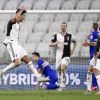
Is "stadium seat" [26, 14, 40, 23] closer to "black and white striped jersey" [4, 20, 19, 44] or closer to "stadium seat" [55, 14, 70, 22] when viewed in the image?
"stadium seat" [55, 14, 70, 22]

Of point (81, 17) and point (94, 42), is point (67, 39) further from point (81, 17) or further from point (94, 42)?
point (81, 17)

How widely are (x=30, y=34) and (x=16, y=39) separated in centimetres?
495

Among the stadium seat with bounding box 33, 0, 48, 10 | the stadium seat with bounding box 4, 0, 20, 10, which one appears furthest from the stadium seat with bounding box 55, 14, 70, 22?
the stadium seat with bounding box 4, 0, 20, 10

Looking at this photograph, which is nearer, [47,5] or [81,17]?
[81,17]

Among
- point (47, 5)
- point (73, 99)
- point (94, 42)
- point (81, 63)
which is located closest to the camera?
point (73, 99)

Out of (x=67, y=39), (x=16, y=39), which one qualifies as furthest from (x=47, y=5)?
(x=16, y=39)

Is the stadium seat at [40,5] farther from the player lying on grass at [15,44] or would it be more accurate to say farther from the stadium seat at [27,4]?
→ the player lying on grass at [15,44]

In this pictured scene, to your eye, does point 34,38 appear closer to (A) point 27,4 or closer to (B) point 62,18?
(B) point 62,18

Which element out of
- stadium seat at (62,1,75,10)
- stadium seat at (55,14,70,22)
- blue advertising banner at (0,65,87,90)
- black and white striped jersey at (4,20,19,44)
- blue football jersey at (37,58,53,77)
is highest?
stadium seat at (62,1,75,10)

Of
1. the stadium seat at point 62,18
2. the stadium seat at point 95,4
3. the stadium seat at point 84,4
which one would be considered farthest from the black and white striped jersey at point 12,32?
the stadium seat at point 84,4

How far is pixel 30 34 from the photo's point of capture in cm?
1886

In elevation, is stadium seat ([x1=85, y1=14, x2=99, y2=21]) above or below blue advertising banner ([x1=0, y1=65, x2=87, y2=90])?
above

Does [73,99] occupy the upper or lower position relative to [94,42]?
lower

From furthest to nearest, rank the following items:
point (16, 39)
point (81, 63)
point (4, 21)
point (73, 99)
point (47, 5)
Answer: point (47, 5) < point (4, 21) < point (81, 63) < point (16, 39) < point (73, 99)
